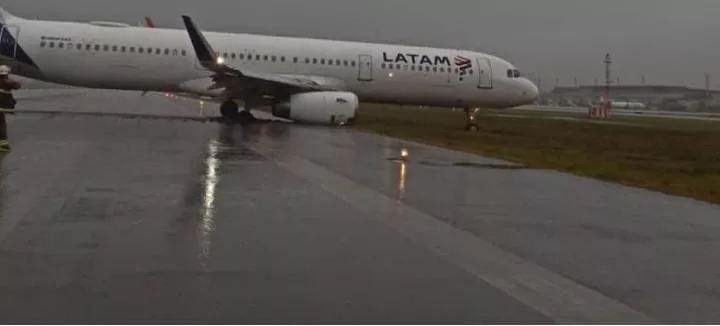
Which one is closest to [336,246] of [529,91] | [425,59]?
[425,59]

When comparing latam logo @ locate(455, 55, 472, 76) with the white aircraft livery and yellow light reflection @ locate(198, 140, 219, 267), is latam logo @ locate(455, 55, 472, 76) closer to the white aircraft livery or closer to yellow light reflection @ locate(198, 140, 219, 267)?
the white aircraft livery

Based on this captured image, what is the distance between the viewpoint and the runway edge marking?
19.0 feet

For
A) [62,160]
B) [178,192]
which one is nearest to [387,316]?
[178,192]

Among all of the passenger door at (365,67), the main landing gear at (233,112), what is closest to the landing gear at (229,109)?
the main landing gear at (233,112)

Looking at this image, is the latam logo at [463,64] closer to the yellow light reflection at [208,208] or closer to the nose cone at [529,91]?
the nose cone at [529,91]

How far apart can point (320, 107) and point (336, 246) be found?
23.5 m

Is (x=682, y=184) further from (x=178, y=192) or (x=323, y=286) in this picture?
(x=323, y=286)

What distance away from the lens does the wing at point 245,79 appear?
29953 mm

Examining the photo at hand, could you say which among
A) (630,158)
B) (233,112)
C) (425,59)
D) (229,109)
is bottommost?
(630,158)

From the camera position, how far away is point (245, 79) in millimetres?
30906

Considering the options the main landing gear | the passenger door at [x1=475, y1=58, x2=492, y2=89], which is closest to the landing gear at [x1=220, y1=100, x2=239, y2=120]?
the main landing gear

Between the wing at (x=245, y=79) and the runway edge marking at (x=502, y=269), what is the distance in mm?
19217

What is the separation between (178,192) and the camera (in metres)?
11.0

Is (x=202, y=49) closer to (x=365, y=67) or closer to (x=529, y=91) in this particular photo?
(x=365, y=67)
